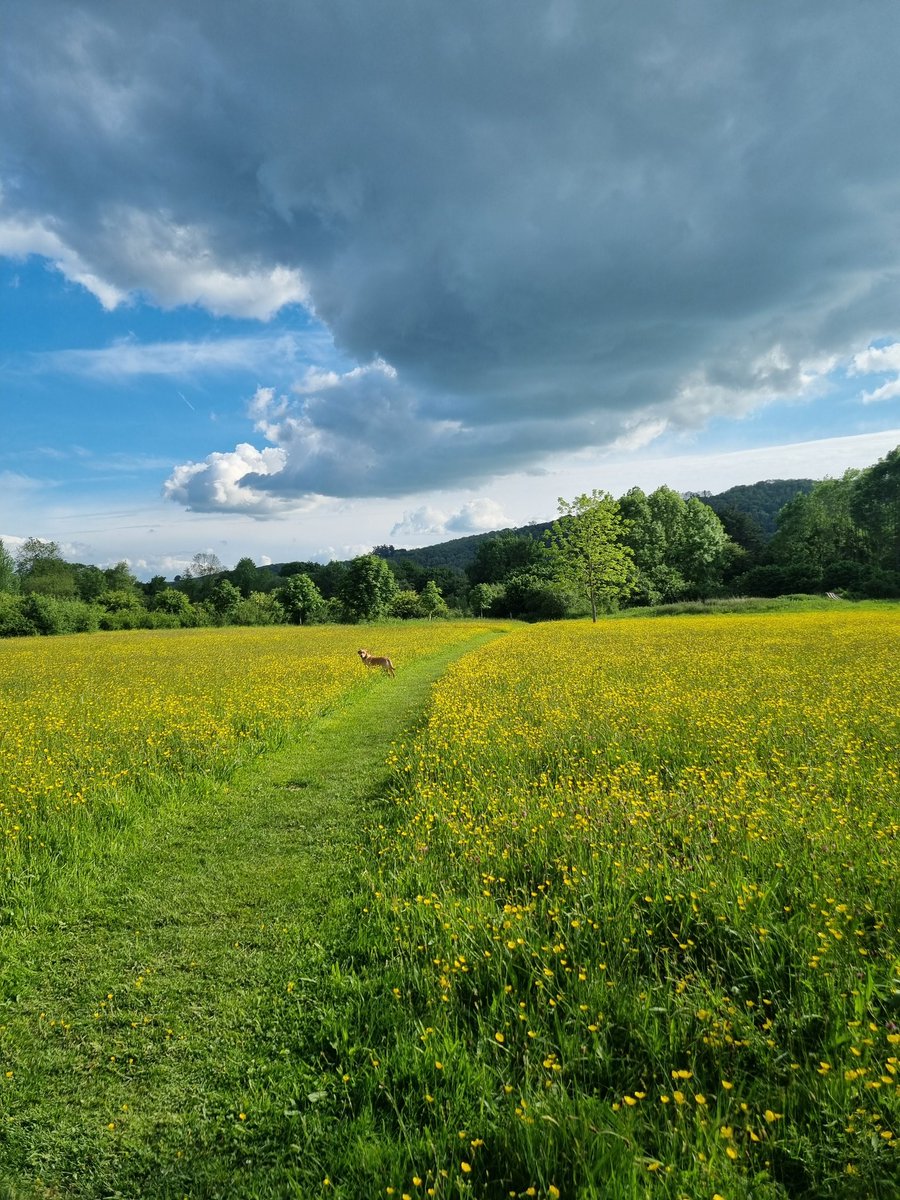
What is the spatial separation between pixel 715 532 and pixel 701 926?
82.0 meters

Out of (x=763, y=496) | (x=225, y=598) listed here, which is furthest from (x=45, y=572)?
(x=763, y=496)

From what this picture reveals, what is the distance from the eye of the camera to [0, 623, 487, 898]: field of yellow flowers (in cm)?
729

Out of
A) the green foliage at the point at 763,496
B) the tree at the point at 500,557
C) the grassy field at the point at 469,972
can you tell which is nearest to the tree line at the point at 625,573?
the tree at the point at 500,557

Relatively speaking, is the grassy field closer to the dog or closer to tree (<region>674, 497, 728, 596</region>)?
the dog

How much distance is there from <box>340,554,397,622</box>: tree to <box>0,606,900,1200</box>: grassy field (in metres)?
65.3

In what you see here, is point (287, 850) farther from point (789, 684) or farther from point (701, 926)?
point (789, 684)

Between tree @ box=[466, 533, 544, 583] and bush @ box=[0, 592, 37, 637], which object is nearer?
bush @ box=[0, 592, 37, 637]

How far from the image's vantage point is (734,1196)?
2.44 m

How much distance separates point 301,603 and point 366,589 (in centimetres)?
1278

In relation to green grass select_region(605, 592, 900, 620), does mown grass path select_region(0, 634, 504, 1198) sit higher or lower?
higher

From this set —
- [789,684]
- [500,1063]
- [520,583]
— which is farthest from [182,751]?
[520,583]

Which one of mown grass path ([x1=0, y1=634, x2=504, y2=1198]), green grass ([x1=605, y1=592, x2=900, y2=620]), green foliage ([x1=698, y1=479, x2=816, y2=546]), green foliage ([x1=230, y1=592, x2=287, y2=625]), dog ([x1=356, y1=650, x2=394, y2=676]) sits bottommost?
green grass ([x1=605, y1=592, x2=900, y2=620])

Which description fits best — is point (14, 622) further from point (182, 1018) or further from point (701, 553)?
point (701, 553)

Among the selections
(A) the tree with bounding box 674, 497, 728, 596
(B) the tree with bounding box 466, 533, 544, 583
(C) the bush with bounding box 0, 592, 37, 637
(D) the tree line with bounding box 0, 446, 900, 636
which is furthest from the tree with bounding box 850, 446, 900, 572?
(C) the bush with bounding box 0, 592, 37, 637
